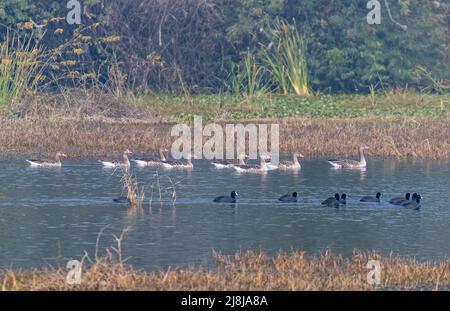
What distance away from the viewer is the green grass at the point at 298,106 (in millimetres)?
34375

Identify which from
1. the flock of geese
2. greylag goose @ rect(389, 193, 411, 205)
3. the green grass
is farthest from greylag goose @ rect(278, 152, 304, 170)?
the green grass

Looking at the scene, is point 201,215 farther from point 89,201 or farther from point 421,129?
point 421,129

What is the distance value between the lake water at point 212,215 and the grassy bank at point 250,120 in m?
1.74

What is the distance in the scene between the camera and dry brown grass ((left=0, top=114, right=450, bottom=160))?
2898 centimetres

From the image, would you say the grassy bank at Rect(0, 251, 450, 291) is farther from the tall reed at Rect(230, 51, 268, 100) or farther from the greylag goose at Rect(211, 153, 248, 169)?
the tall reed at Rect(230, 51, 268, 100)

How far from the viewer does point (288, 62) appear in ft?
129

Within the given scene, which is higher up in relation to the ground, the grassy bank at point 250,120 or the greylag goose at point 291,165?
the grassy bank at point 250,120

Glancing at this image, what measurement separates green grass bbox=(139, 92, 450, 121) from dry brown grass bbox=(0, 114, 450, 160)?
1647 millimetres

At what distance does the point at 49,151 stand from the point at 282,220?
30.7ft

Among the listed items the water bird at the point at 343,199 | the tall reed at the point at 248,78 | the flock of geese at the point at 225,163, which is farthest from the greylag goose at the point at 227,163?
the tall reed at the point at 248,78

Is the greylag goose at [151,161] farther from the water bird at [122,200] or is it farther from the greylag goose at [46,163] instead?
the water bird at [122,200]

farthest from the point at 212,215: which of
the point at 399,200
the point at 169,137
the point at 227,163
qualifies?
the point at 169,137

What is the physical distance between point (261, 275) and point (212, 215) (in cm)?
554
